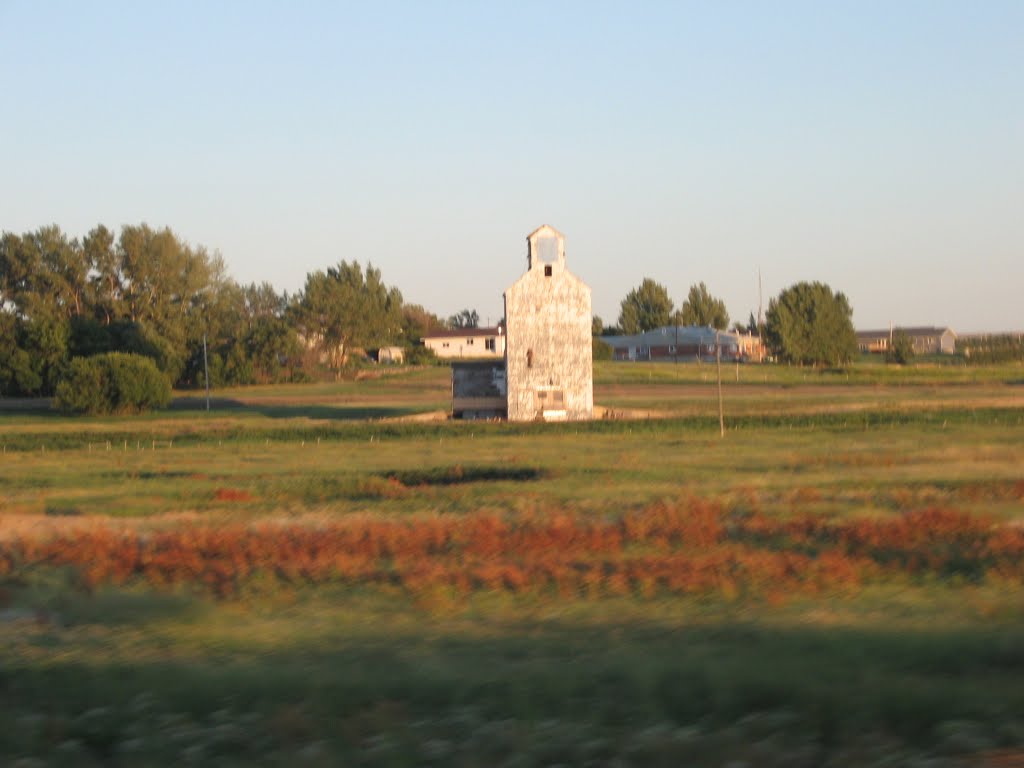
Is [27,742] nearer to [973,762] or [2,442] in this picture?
[973,762]

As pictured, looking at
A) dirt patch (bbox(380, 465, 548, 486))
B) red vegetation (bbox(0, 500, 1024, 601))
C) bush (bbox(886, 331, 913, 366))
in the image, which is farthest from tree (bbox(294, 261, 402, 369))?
red vegetation (bbox(0, 500, 1024, 601))

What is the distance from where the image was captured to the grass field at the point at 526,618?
27.1ft

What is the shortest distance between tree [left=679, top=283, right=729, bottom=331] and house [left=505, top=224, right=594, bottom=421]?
4754 inches

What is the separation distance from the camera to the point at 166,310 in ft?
362

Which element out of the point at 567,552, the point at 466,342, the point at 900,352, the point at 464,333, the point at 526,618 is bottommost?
the point at 567,552

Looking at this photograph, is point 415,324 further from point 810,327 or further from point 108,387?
point 108,387

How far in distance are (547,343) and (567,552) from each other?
44.8 m

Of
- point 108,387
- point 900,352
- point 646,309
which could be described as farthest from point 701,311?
point 108,387

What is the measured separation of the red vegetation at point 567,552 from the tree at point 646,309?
524 ft

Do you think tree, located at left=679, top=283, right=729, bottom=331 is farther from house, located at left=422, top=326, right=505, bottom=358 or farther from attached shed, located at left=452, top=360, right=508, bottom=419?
attached shed, located at left=452, top=360, right=508, bottom=419

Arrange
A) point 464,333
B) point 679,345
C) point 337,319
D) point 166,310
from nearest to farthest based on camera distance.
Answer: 1. point 166,310
2. point 337,319
3. point 679,345
4. point 464,333

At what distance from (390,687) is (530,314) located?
53.1 metres

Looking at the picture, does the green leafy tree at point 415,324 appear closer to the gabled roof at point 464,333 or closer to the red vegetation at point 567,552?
the gabled roof at point 464,333

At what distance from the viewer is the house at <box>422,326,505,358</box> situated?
166250mm
